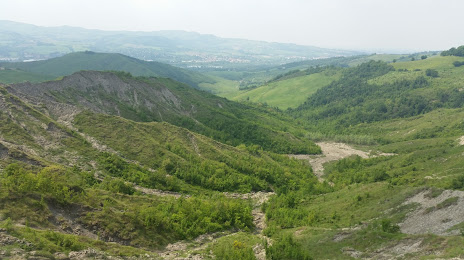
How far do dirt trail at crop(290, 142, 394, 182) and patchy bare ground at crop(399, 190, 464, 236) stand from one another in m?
74.5

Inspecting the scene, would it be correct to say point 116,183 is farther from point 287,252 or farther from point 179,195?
point 287,252

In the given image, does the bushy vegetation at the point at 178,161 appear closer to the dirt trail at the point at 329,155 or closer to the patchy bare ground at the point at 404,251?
the dirt trail at the point at 329,155

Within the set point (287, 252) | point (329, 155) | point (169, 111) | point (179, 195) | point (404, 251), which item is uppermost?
point (169, 111)

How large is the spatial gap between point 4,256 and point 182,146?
2935 inches

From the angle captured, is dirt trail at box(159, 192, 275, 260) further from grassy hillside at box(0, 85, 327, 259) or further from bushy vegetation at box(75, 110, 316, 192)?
bushy vegetation at box(75, 110, 316, 192)

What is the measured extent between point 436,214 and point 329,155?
110 metres

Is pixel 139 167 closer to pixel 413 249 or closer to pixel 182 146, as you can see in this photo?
pixel 182 146

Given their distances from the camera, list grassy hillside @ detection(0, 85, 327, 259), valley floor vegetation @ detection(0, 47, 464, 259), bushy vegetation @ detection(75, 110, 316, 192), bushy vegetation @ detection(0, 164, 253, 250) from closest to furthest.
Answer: grassy hillside @ detection(0, 85, 327, 259), valley floor vegetation @ detection(0, 47, 464, 259), bushy vegetation @ detection(0, 164, 253, 250), bushy vegetation @ detection(75, 110, 316, 192)

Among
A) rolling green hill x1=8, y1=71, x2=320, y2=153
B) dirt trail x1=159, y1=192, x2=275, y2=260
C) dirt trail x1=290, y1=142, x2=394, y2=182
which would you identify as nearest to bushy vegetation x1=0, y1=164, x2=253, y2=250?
dirt trail x1=159, y1=192, x2=275, y2=260

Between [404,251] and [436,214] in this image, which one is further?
[436,214]

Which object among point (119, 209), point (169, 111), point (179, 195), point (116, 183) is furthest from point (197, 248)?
point (169, 111)

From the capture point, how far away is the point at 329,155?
161250mm

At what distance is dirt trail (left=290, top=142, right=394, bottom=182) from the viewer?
144 meters

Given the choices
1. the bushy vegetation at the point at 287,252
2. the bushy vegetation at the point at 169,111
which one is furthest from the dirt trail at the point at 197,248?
the bushy vegetation at the point at 169,111
